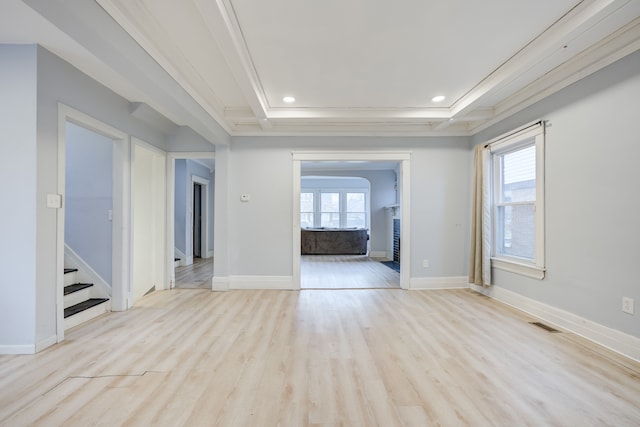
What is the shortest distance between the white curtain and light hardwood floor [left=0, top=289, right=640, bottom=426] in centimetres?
87

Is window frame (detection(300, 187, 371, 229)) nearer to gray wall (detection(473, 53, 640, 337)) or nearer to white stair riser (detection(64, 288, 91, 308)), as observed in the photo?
gray wall (detection(473, 53, 640, 337))

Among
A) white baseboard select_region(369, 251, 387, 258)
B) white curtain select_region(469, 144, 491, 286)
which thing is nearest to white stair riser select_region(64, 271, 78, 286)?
white curtain select_region(469, 144, 491, 286)

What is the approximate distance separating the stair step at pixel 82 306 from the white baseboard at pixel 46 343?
42 cm

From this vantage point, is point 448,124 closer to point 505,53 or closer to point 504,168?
point 504,168

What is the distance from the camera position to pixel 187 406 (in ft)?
5.56

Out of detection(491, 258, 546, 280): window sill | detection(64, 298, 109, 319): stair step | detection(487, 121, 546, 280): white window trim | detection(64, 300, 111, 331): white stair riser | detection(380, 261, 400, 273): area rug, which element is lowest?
detection(380, 261, 400, 273): area rug

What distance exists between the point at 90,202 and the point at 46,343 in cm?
166

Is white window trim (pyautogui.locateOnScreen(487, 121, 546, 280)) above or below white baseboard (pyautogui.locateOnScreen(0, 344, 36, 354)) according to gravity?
above

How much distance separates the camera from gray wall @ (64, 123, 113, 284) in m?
3.41

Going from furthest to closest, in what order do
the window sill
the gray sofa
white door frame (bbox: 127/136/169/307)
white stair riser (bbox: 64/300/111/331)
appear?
1. the gray sofa
2. white door frame (bbox: 127/136/169/307)
3. the window sill
4. white stair riser (bbox: 64/300/111/331)

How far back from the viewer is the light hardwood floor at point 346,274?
477 centimetres

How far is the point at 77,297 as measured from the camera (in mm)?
3184

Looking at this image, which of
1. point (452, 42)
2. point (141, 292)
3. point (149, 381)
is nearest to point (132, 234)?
point (141, 292)

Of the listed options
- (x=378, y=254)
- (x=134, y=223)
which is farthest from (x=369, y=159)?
(x=378, y=254)
